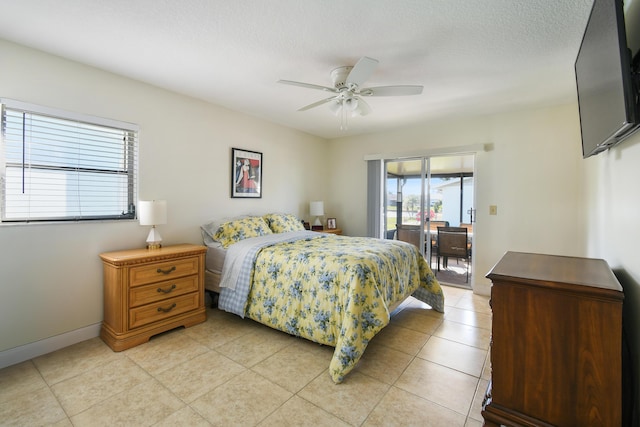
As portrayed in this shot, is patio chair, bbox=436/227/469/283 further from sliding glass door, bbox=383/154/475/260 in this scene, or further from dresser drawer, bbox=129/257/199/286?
dresser drawer, bbox=129/257/199/286

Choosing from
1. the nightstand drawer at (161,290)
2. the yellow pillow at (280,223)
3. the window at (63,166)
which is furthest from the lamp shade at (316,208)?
the window at (63,166)

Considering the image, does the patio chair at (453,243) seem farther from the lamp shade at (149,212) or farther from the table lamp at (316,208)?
the lamp shade at (149,212)

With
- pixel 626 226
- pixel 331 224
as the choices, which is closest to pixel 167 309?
pixel 331 224

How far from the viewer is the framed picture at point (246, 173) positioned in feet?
12.4

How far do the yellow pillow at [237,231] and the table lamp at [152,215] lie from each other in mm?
672

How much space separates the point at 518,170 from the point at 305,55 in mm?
3073

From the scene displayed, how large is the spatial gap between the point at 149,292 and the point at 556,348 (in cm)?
283

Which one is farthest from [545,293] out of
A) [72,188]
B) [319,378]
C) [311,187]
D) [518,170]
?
[311,187]

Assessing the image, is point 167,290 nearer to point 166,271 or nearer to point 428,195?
point 166,271

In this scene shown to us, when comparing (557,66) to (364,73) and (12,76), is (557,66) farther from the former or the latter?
(12,76)

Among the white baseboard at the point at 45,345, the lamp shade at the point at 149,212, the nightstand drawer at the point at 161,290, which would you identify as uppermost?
the lamp shade at the point at 149,212

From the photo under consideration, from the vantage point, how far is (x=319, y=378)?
2.02 meters

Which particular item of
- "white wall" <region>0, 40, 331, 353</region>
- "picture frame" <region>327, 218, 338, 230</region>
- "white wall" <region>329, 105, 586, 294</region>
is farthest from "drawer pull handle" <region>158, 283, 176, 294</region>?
"white wall" <region>329, 105, 586, 294</region>

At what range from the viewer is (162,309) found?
2600 mm
